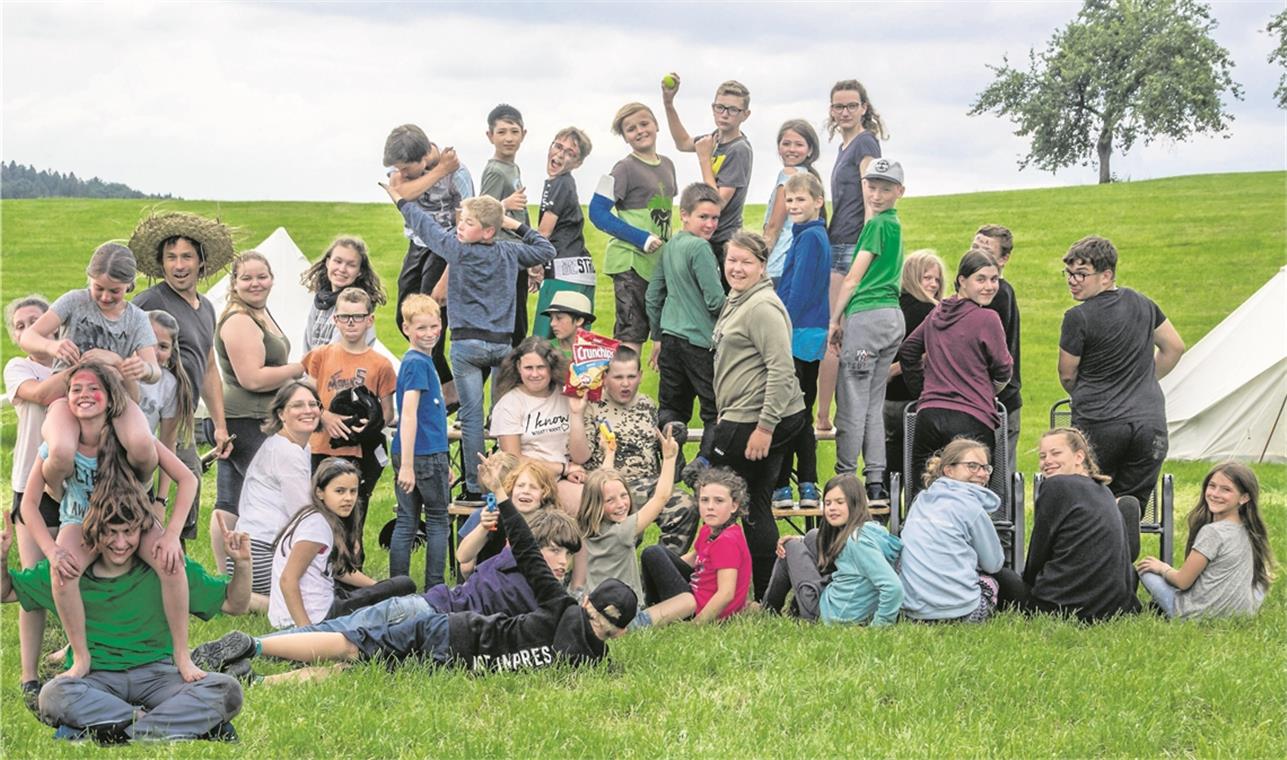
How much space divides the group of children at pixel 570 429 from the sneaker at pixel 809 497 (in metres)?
0.02

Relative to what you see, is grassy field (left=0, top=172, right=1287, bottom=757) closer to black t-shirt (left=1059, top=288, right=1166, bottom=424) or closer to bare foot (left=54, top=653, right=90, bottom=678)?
bare foot (left=54, top=653, right=90, bottom=678)

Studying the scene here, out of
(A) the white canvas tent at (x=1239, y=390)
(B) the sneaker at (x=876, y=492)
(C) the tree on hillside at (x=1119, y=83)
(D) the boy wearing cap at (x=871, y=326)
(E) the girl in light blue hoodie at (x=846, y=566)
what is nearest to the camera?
(E) the girl in light blue hoodie at (x=846, y=566)

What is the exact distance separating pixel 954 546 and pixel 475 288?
10.5ft

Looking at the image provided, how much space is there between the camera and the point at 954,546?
7289mm

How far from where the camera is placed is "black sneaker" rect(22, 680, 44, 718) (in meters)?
5.80

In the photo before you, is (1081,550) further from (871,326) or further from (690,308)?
(690,308)

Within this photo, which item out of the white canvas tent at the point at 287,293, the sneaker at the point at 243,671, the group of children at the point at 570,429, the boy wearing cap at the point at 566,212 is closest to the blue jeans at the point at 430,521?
the group of children at the point at 570,429

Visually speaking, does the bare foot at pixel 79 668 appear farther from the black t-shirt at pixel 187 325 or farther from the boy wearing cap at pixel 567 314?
the boy wearing cap at pixel 567 314

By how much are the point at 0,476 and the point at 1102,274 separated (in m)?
10.9

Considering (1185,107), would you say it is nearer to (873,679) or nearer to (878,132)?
(878,132)

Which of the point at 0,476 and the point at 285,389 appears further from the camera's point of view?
the point at 0,476

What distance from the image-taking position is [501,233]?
9164mm

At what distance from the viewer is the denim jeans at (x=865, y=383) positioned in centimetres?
A: 838

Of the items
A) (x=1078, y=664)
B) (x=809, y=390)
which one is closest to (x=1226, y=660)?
(x=1078, y=664)
